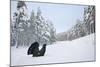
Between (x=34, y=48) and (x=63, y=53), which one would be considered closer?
(x=34, y=48)

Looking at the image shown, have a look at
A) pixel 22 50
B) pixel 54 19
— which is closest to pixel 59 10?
pixel 54 19

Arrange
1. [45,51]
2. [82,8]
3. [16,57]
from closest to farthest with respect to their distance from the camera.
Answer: [16,57], [45,51], [82,8]

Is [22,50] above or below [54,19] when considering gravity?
below

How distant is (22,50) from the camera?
1.92m

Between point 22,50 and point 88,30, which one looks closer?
point 22,50

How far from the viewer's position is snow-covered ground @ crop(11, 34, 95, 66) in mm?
1914

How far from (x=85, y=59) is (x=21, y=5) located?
3.30 ft

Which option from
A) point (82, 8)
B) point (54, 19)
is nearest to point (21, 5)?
point (54, 19)

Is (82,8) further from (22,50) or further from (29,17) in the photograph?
(22,50)

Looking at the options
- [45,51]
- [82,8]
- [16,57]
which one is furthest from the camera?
[82,8]

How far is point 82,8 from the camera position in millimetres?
2189

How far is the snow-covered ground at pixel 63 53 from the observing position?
1.91 m

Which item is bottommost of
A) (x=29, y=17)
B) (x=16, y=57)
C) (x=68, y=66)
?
(x=68, y=66)

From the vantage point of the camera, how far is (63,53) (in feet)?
6.89
